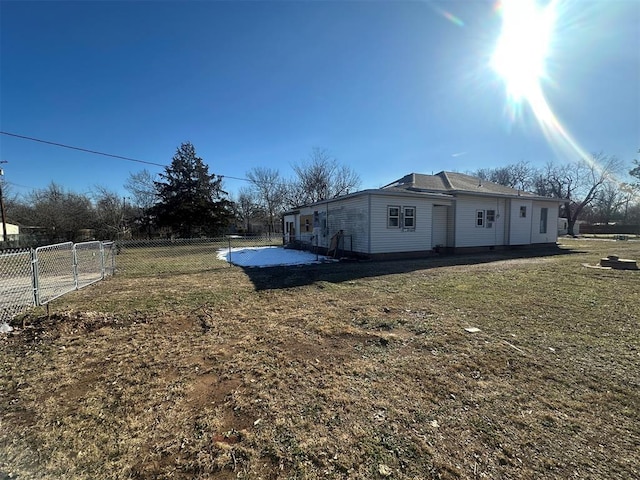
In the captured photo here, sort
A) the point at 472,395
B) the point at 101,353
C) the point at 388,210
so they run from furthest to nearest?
the point at 388,210 < the point at 101,353 < the point at 472,395

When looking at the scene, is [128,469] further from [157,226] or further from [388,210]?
[157,226]

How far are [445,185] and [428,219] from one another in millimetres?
3628

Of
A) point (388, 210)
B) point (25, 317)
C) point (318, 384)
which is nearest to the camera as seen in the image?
point (318, 384)

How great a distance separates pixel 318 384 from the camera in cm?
279

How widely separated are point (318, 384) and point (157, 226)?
1171 inches

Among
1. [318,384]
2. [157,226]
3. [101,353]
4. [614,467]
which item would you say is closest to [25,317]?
[101,353]

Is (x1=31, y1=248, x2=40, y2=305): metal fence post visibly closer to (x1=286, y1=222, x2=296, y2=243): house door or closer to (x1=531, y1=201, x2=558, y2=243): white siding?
(x1=286, y1=222, x2=296, y2=243): house door

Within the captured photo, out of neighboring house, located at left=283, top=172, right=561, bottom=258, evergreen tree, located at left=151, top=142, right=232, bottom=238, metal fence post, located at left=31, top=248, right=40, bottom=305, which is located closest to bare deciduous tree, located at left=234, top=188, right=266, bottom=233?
evergreen tree, located at left=151, top=142, right=232, bottom=238

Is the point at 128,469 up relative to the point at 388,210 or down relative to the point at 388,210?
down

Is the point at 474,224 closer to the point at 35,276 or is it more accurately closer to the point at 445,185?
the point at 445,185

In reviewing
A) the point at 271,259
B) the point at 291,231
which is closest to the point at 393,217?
the point at 271,259

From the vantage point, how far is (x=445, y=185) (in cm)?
1566

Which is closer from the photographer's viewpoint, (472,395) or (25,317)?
(472,395)

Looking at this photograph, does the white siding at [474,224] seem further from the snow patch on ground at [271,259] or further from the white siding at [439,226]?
the snow patch on ground at [271,259]
